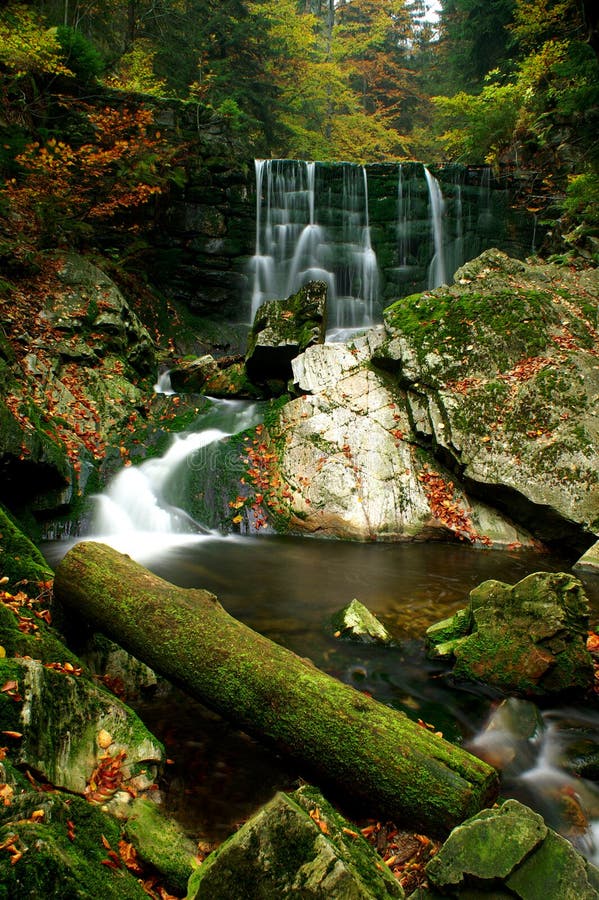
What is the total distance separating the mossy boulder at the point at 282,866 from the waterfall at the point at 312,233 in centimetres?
1428

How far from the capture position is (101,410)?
8.62 metres

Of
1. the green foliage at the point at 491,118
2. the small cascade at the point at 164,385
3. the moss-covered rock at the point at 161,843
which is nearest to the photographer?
the moss-covered rock at the point at 161,843

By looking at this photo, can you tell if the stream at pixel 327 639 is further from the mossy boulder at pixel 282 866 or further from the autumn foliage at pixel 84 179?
the autumn foliage at pixel 84 179

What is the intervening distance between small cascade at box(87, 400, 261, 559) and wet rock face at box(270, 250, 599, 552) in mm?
1371

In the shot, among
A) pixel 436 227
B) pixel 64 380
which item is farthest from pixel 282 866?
pixel 436 227

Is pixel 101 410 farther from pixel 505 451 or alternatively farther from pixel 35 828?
pixel 35 828

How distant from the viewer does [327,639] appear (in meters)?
4.42

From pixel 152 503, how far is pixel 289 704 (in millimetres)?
5204

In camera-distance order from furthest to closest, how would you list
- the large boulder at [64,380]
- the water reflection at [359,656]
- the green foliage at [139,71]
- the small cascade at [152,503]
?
the green foliage at [139,71], the small cascade at [152,503], the large boulder at [64,380], the water reflection at [359,656]

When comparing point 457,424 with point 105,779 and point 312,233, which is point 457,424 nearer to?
point 105,779

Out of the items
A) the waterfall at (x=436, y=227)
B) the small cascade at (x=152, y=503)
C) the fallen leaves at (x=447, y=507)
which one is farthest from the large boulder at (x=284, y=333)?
the waterfall at (x=436, y=227)

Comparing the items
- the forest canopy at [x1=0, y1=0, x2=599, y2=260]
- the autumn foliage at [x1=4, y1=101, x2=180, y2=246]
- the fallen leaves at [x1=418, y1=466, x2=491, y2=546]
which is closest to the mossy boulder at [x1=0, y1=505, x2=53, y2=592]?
the fallen leaves at [x1=418, y1=466, x2=491, y2=546]

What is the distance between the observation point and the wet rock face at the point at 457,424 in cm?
705

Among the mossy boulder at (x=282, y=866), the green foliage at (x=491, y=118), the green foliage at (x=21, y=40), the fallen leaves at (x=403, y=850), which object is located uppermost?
the green foliage at (x=491, y=118)
